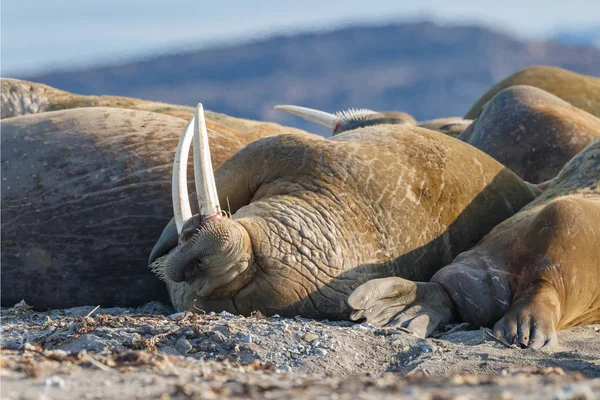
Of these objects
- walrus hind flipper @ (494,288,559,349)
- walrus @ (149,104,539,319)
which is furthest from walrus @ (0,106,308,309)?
walrus hind flipper @ (494,288,559,349)

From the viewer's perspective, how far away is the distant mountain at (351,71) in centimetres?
13138

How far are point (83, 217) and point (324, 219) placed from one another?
5.58 ft

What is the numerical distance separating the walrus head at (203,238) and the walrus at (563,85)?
596cm

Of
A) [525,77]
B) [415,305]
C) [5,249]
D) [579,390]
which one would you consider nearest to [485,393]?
[579,390]

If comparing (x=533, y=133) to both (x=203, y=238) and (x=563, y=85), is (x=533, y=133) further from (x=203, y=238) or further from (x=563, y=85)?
(x=203, y=238)

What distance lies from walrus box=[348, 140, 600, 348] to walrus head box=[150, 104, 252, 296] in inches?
27.9

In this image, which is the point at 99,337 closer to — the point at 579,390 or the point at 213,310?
the point at 213,310

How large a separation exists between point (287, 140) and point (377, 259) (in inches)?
40.0

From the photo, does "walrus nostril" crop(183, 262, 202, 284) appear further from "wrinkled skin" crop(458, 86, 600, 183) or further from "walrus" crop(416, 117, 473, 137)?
"walrus" crop(416, 117, 473, 137)

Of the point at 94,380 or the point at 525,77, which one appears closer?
the point at 94,380

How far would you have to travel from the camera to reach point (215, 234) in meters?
5.80

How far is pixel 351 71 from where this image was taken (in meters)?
146

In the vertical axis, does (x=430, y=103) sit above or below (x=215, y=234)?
below

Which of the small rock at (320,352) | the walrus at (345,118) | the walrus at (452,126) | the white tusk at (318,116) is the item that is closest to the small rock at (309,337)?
the small rock at (320,352)
